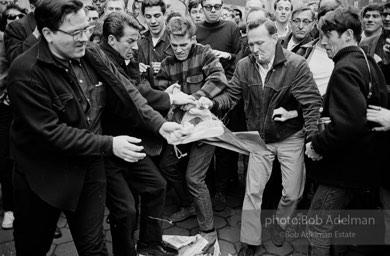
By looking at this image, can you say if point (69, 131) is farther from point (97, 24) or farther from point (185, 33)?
point (97, 24)

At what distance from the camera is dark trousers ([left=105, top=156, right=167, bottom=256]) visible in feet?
10.5

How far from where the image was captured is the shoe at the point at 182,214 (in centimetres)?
445

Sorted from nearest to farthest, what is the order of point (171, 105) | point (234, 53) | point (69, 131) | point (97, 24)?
1. point (69, 131)
2. point (171, 105)
3. point (97, 24)
4. point (234, 53)

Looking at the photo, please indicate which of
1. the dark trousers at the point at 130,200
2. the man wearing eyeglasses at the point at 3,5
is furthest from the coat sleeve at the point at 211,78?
the man wearing eyeglasses at the point at 3,5

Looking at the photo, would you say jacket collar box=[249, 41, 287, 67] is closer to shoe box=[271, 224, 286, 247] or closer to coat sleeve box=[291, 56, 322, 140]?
coat sleeve box=[291, 56, 322, 140]

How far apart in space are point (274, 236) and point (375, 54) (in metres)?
2.18

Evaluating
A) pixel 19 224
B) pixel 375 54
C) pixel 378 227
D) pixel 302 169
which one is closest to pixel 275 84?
pixel 302 169

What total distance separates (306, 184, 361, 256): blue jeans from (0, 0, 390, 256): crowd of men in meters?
0.01

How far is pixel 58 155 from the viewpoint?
8.32 ft

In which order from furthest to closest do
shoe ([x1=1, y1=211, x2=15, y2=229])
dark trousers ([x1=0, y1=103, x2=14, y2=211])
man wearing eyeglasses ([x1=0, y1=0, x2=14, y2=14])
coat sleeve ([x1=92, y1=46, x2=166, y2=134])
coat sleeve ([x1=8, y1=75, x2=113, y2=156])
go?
man wearing eyeglasses ([x1=0, y1=0, x2=14, y2=14]) < shoe ([x1=1, y1=211, x2=15, y2=229]) < dark trousers ([x1=0, y1=103, x2=14, y2=211]) < coat sleeve ([x1=92, y1=46, x2=166, y2=134]) < coat sleeve ([x1=8, y1=75, x2=113, y2=156])

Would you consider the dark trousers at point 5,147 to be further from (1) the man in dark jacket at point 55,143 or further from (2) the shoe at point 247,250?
(2) the shoe at point 247,250

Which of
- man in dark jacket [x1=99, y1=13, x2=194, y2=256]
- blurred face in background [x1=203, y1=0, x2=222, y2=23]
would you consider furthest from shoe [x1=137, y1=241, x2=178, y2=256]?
blurred face in background [x1=203, y1=0, x2=222, y2=23]

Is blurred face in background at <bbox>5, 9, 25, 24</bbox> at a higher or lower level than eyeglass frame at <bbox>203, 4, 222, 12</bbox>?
higher

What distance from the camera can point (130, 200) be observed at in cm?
325
